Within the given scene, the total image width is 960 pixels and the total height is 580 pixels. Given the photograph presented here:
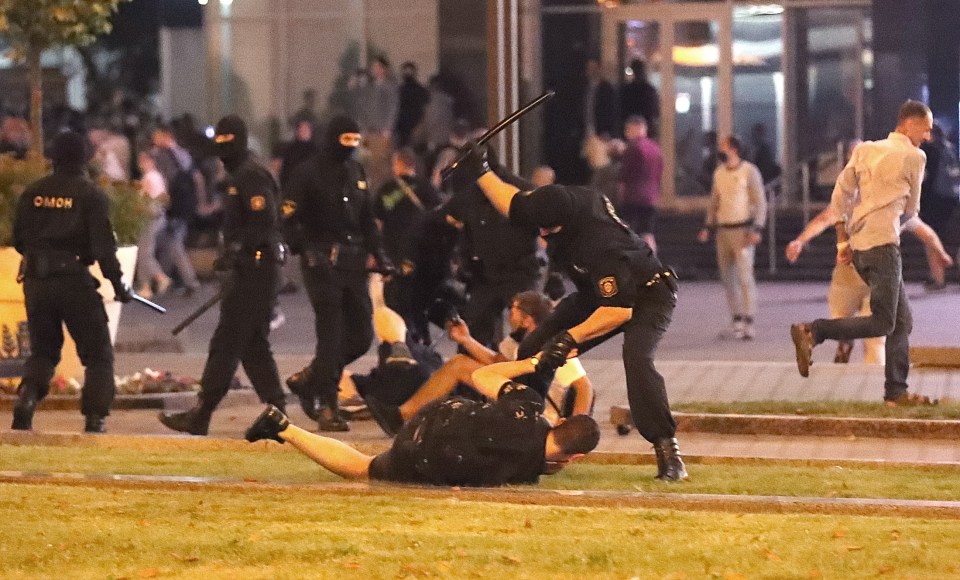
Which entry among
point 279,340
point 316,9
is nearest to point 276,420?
point 279,340

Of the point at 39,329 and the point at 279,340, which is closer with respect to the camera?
the point at 39,329

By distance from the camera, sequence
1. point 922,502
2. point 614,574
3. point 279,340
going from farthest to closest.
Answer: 1. point 279,340
2. point 922,502
3. point 614,574

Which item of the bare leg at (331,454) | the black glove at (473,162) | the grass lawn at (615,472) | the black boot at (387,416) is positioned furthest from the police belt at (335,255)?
the bare leg at (331,454)

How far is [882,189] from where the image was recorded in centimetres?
1134

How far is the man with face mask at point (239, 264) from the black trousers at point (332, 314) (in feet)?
1.15

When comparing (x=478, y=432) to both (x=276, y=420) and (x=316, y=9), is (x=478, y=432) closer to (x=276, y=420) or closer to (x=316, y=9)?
(x=276, y=420)

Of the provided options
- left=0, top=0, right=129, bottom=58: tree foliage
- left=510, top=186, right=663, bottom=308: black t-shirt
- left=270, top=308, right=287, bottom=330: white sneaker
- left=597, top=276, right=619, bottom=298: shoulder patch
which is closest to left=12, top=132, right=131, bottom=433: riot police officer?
left=510, top=186, right=663, bottom=308: black t-shirt

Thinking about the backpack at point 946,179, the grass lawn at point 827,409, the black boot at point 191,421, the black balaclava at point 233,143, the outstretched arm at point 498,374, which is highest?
the black balaclava at point 233,143

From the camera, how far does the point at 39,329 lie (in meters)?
11.1

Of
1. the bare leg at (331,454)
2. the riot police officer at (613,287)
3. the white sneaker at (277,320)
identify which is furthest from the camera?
the white sneaker at (277,320)

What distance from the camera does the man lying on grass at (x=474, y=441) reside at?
8.55 meters

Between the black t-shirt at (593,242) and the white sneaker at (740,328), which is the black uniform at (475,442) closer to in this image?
the black t-shirt at (593,242)

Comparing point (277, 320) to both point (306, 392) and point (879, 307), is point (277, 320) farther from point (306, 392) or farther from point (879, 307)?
point (879, 307)

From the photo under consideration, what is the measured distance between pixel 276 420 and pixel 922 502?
2.87 metres
